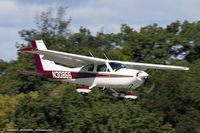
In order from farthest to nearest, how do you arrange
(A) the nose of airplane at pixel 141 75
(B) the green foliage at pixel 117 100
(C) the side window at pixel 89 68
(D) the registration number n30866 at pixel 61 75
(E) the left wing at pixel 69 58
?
(B) the green foliage at pixel 117 100
(D) the registration number n30866 at pixel 61 75
(C) the side window at pixel 89 68
(E) the left wing at pixel 69 58
(A) the nose of airplane at pixel 141 75

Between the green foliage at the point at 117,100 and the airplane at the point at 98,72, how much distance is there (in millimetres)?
5901

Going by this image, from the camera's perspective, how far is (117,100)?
90.0 feet

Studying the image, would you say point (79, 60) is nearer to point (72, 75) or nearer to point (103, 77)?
point (72, 75)

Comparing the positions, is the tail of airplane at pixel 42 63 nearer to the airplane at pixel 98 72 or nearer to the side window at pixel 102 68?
the airplane at pixel 98 72

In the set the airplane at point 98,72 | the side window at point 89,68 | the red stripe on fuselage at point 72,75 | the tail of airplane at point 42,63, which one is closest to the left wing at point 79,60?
the airplane at point 98,72

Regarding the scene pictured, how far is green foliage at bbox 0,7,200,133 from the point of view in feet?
80.0

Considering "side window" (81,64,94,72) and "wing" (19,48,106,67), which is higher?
"wing" (19,48,106,67)

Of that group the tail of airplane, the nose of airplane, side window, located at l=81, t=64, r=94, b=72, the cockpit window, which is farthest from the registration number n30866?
the nose of airplane

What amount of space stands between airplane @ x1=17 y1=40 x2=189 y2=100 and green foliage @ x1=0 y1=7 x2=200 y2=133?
5901 millimetres

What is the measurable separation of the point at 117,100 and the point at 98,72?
10344 mm

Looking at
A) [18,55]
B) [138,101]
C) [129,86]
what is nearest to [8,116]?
[138,101]

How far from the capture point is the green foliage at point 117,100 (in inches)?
960

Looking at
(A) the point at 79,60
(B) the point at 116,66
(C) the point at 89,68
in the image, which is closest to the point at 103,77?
(B) the point at 116,66

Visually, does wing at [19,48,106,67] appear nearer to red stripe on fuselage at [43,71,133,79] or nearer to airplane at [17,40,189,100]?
airplane at [17,40,189,100]
